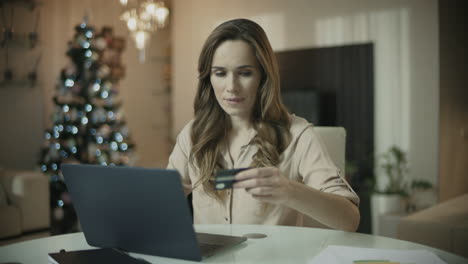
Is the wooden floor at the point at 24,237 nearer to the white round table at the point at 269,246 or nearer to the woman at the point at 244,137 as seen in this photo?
the woman at the point at 244,137

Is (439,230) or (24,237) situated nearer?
(439,230)

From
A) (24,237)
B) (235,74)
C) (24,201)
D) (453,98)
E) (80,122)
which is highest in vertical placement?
(235,74)

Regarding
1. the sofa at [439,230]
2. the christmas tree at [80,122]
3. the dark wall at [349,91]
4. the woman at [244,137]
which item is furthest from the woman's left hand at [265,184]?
the christmas tree at [80,122]

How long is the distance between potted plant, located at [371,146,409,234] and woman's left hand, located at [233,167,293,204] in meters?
3.07

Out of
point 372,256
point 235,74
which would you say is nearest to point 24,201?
point 235,74

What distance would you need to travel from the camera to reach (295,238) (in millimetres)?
1167

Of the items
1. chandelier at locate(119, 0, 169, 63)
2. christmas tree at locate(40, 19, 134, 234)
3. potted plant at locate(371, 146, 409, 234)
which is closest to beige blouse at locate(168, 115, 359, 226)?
potted plant at locate(371, 146, 409, 234)

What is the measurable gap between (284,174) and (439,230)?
4.12 ft

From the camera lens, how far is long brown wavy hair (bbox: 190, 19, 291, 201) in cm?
145

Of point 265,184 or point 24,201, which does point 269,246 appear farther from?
point 24,201

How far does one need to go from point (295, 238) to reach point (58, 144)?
4.02 metres

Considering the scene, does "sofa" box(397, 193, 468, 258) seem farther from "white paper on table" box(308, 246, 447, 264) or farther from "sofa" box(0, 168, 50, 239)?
"sofa" box(0, 168, 50, 239)

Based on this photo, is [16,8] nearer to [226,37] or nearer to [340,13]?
[340,13]

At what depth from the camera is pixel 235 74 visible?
4.70ft
